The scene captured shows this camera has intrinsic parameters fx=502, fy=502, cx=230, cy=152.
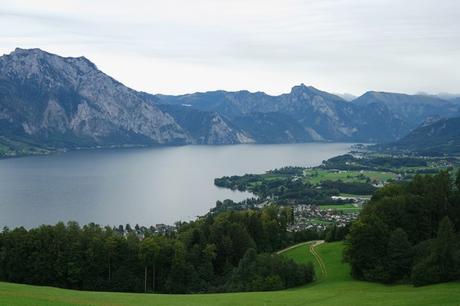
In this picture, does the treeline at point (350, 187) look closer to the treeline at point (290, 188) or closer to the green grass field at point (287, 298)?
the treeline at point (290, 188)

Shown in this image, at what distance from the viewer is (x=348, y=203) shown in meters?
121

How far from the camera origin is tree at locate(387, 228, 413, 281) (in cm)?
3734

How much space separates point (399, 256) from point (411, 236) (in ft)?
26.9

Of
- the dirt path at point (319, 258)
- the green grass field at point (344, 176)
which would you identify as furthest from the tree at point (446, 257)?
the green grass field at point (344, 176)

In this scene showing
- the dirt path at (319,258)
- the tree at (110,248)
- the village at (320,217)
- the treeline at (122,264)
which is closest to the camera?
the treeline at (122,264)

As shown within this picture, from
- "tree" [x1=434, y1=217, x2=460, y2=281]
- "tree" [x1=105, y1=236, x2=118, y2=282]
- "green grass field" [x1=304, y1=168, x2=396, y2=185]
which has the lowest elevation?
"green grass field" [x1=304, y1=168, x2=396, y2=185]

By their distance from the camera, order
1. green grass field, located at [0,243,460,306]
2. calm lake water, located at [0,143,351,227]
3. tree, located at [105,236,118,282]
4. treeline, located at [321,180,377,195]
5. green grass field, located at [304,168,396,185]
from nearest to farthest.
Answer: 1. green grass field, located at [0,243,460,306]
2. tree, located at [105,236,118,282]
3. calm lake water, located at [0,143,351,227]
4. treeline, located at [321,180,377,195]
5. green grass field, located at [304,168,396,185]

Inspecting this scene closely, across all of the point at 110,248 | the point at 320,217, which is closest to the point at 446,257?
the point at 110,248

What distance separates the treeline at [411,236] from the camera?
3256cm

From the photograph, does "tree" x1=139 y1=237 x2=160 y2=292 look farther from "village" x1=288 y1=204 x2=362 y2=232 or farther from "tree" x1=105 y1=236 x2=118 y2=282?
"village" x1=288 y1=204 x2=362 y2=232

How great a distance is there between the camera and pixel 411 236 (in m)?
45.1

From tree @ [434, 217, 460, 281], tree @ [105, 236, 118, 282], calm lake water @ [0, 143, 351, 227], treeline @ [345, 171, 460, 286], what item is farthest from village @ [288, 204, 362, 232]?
tree @ [434, 217, 460, 281]

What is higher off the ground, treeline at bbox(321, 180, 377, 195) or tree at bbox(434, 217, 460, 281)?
tree at bbox(434, 217, 460, 281)

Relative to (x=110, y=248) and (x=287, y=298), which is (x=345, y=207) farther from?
(x=287, y=298)
